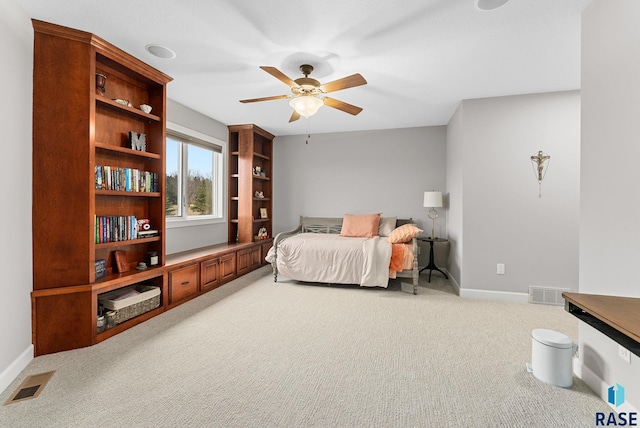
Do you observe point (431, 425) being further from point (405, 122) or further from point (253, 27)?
point (405, 122)

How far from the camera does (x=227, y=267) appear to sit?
439 cm

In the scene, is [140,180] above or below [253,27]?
below

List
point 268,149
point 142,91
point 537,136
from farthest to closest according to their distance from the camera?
point 268,149 → point 537,136 → point 142,91

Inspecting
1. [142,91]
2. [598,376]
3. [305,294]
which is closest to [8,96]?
[142,91]

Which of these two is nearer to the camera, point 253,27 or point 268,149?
point 253,27

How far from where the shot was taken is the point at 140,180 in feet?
9.85

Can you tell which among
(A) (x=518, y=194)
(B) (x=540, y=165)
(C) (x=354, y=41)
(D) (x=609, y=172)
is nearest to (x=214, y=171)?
(C) (x=354, y=41)

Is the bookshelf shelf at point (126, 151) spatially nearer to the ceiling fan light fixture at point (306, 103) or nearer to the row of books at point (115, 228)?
the row of books at point (115, 228)

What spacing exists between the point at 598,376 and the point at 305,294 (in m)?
2.85

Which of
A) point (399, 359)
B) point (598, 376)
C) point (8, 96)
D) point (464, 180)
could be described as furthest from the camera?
point (464, 180)

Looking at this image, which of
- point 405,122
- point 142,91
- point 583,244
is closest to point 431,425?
point 583,244

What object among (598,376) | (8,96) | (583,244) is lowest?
(598,376)

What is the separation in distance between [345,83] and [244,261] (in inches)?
133

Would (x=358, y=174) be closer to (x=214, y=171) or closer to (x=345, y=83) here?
(x=214, y=171)
